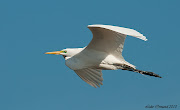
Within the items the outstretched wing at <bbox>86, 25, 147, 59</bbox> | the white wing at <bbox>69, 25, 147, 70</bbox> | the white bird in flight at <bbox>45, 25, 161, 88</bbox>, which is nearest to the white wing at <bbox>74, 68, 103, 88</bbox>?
the white bird in flight at <bbox>45, 25, 161, 88</bbox>

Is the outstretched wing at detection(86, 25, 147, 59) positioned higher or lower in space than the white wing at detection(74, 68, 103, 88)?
higher

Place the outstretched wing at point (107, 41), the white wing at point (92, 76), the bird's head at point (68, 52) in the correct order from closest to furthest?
the outstretched wing at point (107, 41), the bird's head at point (68, 52), the white wing at point (92, 76)

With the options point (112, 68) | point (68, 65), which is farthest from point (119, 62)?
point (68, 65)

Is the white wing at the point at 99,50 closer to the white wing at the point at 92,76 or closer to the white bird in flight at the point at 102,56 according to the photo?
the white bird in flight at the point at 102,56

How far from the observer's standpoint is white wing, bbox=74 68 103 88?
53.5ft

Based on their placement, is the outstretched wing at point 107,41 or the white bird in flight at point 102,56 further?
the white bird in flight at point 102,56

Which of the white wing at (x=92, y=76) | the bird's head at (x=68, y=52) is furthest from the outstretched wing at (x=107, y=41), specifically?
the white wing at (x=92, y=76)

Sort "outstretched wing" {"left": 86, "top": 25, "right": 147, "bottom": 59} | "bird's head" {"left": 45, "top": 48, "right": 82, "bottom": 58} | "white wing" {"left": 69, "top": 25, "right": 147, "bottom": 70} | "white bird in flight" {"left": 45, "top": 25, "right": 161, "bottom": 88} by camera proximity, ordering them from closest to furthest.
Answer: "outstretched wing" {"left": 86, "top": 25, "right": 147, "bottom": 59}, "white wing" {"left": 69, "top": 25, "right": 147, "bottom": 70}, "white bird in flight" {"left": 45, "top": 25, "right": 161, "bottom": 88}, "bird's head" {"left": 45, "top": 48, "right": 82, "bottom": 58}

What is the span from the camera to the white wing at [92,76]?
53.5 ft

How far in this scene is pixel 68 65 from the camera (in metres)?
14.9

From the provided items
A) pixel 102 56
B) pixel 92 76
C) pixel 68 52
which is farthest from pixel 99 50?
pixel 92 76

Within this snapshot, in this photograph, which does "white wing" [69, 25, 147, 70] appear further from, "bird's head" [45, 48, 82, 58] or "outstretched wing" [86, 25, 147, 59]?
"bird's head" [45, 48, 82, 58]

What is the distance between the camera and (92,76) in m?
16.4

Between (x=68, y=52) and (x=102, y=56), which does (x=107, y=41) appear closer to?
(x=102, y=56)
